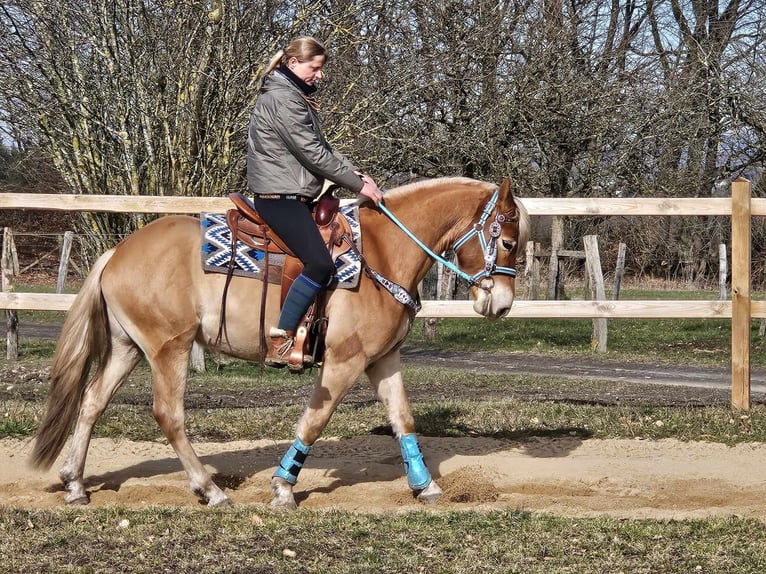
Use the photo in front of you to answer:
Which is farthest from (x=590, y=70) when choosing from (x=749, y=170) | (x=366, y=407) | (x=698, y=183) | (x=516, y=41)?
(x=366, y=407)

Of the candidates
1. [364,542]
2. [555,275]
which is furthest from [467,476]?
[555,275]

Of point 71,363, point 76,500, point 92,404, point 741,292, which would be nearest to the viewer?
point 76,500

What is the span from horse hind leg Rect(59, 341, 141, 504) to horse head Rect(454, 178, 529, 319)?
2.33m

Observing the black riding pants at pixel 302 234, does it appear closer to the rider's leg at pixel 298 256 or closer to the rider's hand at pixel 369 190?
the rider's leg at pixel 298 256

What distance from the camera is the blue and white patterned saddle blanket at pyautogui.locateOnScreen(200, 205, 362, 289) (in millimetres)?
5941

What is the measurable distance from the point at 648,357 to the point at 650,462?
26.9ft

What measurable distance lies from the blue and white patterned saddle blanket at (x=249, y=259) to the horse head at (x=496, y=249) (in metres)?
0.73

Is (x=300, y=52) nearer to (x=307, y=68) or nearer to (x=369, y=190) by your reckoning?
(x=307, y=68)

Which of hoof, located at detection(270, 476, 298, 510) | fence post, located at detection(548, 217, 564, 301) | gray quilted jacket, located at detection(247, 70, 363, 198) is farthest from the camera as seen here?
fence post, located at detection(548, 217, 564, 301)

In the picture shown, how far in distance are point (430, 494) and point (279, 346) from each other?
1.37 meters

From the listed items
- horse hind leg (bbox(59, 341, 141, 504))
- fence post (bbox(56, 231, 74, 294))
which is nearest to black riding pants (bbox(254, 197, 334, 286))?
horse hind leg (bbox(59, 341, 141, 504))

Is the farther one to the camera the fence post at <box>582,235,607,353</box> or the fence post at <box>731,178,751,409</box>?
the fence post at <box>582,235,607,353</box>

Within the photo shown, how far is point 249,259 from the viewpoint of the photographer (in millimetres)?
6031

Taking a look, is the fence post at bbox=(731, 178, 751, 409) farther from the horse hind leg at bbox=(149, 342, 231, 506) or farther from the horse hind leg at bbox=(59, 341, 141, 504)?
the horse hind leg at bbox=(59, 341, 141, 504)
